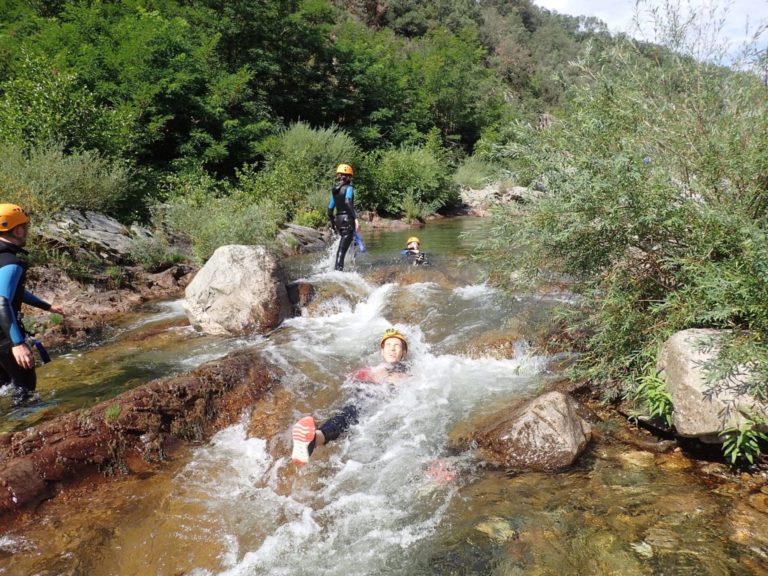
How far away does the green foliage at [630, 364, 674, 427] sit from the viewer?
4.00 metres

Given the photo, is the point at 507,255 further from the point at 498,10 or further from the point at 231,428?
the point at 498,10

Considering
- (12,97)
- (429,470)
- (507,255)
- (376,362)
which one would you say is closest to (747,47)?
(507,255)

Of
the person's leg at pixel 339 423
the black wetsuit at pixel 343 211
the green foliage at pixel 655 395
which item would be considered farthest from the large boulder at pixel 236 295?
the green foliage at pixel 655 395

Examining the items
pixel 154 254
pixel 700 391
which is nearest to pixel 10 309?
pixel 700 391

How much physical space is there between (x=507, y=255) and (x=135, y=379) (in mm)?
4783

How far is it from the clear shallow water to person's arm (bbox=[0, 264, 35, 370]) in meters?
1.31

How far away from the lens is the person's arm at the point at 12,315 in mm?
4184

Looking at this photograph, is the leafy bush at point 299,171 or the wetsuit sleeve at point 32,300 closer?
the wetsuit sleeve at point 32,300

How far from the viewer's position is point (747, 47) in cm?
443

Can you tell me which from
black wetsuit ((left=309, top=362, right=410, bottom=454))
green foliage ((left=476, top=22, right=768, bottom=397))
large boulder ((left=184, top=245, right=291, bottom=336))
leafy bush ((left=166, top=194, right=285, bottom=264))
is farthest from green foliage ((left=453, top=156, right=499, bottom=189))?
black wetsuit ((left=309, top=362, right=410, bottom=454))

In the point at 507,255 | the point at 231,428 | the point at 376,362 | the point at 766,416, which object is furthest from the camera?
the point at 376,362

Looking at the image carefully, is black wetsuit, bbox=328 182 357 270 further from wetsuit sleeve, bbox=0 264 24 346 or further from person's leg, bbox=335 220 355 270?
wetsuit sleeve, bbox=0 264 24 346

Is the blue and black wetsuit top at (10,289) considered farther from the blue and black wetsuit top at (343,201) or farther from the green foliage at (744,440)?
the blue and black wetsuit top at (343,201)

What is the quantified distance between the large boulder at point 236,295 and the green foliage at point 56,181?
13.3 ft
